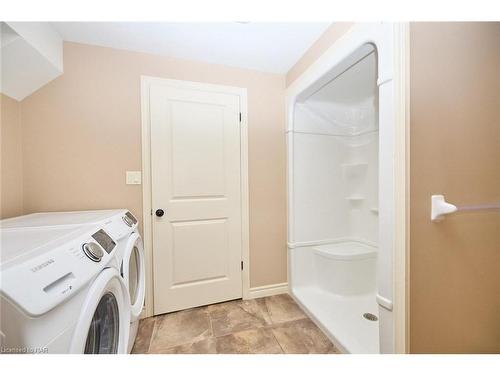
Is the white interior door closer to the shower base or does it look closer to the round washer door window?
the shower base

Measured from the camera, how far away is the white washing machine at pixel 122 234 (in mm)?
1027

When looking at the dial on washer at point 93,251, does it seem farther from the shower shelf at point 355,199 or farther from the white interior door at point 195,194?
the shower shelf at point 355,199

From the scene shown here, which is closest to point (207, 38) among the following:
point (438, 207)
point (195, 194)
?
point (195, 194)

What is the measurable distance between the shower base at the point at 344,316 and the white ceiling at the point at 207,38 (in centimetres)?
207

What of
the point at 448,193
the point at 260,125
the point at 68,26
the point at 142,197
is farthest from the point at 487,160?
the point at 68,26

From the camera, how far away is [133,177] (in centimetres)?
158

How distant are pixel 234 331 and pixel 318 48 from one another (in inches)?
84.6

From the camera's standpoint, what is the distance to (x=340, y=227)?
2.16m

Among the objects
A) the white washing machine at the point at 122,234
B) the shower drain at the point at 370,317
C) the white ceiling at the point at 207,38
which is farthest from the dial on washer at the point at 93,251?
the shower drain at the point at 370,317

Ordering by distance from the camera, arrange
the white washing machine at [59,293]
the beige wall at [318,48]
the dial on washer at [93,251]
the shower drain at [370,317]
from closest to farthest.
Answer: the white washing machine at [59,293], the dial on washer at [93,251], the beige wall at [318,48], the shower drain at [370,317]

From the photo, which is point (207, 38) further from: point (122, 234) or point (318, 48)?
point (122, 234)

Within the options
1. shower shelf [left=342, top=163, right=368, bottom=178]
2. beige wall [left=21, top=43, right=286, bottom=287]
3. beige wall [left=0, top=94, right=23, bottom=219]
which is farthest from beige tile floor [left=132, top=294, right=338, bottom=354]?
shower shelf [left=342, top=163, right=368, bottom=178]

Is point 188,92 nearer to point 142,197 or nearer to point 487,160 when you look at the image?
point 142,197

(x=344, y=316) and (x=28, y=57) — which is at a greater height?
(x=28, y=57)
